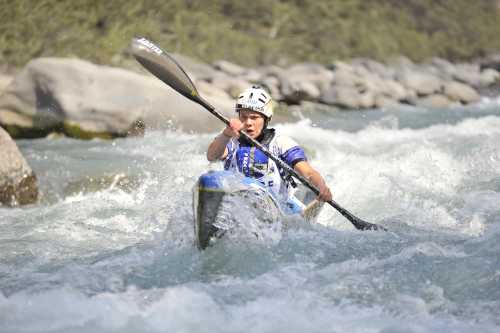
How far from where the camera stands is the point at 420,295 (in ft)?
15.0

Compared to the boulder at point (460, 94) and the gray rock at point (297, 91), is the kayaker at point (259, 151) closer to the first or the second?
the gray rock at point (297, 91)

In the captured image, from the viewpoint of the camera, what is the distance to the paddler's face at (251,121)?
587 centimetres

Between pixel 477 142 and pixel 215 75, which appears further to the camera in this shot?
pixel 215 75

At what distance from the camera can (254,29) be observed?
78.6ft

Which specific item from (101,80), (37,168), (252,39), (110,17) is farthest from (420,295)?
(252,39)

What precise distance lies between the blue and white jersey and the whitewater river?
1.47 ft

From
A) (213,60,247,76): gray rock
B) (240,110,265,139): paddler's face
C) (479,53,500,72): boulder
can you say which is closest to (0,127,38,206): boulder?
(240,110,265,139): paddler's face

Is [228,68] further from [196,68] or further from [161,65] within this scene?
[161,65]

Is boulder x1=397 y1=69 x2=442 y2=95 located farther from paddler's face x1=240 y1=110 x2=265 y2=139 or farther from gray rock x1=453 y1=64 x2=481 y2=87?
paddler's face x1=240 y1=110 x2=265 y2=139

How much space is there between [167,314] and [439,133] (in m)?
9.29

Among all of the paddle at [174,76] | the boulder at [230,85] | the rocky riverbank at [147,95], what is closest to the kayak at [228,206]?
the paddle at [174,76]

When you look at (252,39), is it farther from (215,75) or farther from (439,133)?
(439,133)

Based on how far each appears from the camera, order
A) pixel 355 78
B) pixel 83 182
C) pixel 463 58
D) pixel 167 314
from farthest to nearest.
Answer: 1. pixel 463 58
2. pixel 355 78
3. pixel 83 182
4. pixel 167 314

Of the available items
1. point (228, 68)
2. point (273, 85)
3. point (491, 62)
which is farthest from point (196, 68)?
point (491, 62)
